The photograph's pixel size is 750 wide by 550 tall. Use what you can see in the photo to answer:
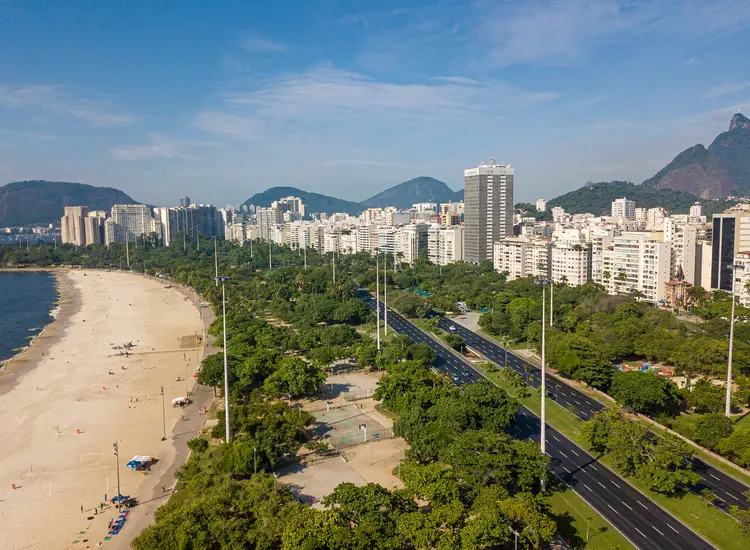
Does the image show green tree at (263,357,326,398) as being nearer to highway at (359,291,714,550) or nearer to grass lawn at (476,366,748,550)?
highway at (359,291,714,550)

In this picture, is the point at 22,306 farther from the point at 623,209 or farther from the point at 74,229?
Result: the point at 623,209

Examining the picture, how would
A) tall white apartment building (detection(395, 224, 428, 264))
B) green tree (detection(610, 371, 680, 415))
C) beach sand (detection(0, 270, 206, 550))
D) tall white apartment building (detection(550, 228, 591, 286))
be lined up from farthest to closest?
tall white apartment building (detection(395, 224, 428, 264)) < tall white apartment building (detection(550, 228, 591, 286)) < green tree (detection(610, 371, 680, 415)) < beach sand (detection(0, 270, 206, 550))

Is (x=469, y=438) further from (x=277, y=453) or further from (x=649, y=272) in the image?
(x=649, y=272)

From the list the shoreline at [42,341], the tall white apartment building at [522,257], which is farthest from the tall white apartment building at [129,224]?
the tall white apartment building at [522,257]

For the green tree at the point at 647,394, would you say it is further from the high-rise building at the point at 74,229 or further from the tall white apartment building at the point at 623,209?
the high-rise building at the point at 74,229

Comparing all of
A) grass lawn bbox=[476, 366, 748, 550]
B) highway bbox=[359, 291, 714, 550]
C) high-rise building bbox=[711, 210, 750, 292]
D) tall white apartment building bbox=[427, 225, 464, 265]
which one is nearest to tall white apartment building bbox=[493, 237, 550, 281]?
tall white apartment building bbox=[427, 225, 464, 265]

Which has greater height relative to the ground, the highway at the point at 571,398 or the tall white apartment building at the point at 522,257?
the tall white apartment building at the point at 522,257

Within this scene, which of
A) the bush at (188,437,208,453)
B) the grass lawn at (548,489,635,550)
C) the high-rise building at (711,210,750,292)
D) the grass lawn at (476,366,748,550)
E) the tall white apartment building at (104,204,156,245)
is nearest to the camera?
the grass lawn at (548,489,635,550)

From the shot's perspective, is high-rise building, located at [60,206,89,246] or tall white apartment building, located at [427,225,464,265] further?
high-rise building, located at [60,206,89,246]
